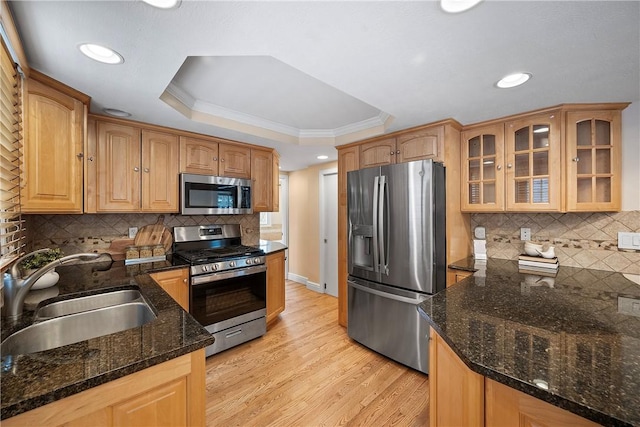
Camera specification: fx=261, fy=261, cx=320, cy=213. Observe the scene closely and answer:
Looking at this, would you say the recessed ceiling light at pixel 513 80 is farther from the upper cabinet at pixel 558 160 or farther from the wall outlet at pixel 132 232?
the wall outlet at pixel 132 232

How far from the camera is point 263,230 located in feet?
15.7

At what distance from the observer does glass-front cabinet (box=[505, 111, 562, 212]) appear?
2023 millimetres

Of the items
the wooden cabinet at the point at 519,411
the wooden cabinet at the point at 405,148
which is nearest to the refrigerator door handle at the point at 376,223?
the wooden cabinet at the point at 405,148

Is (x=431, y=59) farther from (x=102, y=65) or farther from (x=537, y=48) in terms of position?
(x=102, y=65)

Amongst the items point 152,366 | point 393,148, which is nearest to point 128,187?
point 152,366

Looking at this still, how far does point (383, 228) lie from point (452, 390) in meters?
1.41

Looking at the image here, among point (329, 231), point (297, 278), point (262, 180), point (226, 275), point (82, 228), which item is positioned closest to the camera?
point (82, 228)

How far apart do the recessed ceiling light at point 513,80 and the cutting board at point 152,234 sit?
3110 millimetres

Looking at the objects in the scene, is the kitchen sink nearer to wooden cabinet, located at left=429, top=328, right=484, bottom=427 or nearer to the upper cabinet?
wooden cabinet, located at left=429, top=328, right=484, bottom=427

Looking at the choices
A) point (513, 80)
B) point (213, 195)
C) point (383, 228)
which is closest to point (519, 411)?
point (383, 228)

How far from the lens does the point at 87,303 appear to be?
1.54m

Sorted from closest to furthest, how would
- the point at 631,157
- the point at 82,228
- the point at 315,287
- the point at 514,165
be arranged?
the point at 631,157
the point at 514,165
the point at 82,228
the point at 315,287

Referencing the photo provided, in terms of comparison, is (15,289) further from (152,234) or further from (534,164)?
(534,164)

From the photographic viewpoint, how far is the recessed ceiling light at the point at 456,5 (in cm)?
98
